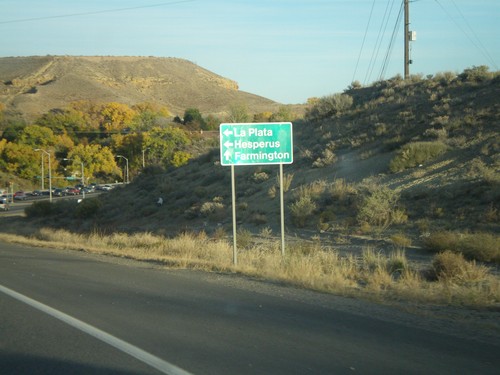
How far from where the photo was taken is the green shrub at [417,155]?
30.4 meters

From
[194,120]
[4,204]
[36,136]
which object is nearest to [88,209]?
[4,204]

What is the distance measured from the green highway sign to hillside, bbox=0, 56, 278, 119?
118m

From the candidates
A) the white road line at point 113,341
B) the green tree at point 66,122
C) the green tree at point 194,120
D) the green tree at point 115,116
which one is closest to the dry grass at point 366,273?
the white road line at point 113,341

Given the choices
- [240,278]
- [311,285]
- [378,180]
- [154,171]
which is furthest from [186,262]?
[154,171]

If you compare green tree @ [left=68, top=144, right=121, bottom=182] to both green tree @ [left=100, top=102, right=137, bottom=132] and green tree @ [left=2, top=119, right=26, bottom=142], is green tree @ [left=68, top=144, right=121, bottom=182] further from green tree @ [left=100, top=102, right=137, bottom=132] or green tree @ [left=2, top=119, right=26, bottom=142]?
green tree @ [left=100, top=102, right=137, bottom=132]

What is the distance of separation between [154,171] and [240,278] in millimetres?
43118

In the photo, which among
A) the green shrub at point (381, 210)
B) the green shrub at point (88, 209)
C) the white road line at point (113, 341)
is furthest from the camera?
the green shrub at point (88, 209)

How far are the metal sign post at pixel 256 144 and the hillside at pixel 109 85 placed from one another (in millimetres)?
117573

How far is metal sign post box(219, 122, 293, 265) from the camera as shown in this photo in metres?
16.5

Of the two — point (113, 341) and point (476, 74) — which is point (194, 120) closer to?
point (476, 74)

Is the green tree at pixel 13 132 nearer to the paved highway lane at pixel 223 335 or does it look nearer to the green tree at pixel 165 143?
the green tree at pixel 165 143

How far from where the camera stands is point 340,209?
2773 centimetres

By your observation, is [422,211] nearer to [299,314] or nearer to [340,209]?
[340,209]

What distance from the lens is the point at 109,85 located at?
487ft
